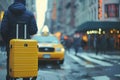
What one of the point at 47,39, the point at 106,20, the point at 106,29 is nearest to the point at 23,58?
the point at 47,39

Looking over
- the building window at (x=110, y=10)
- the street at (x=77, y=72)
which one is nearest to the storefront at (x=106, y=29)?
the building window at (x=110, y=10)

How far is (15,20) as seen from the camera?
27.9ft

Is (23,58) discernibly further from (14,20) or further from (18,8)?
(18,8)

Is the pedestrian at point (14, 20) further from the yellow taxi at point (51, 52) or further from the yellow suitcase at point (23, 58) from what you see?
the yellow taxi at point (51, 52)

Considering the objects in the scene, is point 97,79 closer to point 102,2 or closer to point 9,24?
point 9,24

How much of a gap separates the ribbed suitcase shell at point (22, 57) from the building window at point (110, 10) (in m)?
44.6

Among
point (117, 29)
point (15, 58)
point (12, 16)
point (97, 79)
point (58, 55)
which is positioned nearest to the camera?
point (15, 58)

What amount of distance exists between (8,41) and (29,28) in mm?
515

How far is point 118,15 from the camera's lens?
5269 cm

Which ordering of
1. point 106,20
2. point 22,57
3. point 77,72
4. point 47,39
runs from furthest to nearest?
point 106,20, point 47,39, point 77,72, point 22,57

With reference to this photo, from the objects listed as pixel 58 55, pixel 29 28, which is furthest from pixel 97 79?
pixel 58 55

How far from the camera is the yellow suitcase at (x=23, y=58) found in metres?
7.95

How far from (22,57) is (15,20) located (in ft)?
2.93

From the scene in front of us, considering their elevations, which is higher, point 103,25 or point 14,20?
point 103,25
